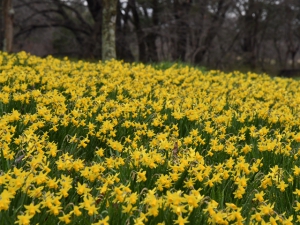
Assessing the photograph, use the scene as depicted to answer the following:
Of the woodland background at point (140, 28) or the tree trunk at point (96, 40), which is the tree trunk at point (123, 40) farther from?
the tree trunk at point (96, 40)

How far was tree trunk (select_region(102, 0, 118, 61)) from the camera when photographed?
1036 centimetres

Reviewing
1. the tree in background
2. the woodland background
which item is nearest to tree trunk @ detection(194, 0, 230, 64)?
the woodland background

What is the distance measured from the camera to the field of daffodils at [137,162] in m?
1.98

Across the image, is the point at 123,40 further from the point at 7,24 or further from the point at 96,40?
the point at 7,24

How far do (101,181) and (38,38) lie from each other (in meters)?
19.2

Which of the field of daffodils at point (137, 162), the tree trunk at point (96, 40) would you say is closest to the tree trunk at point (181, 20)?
the tree trunk at point (96, 40)

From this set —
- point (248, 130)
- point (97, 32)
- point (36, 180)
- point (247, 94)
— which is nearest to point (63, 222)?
point (36, 180)

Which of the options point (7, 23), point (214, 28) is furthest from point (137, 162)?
point (214, 28)

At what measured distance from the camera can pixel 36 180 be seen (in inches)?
81.5

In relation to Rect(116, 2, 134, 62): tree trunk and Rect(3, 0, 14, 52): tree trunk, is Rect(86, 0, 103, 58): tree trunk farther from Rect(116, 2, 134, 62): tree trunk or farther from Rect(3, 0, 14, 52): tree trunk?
Rect(3, 0, 14, 52): tree trunk

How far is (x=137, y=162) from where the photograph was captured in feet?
8.55

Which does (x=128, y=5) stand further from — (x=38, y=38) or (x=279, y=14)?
(x=279, y=14)

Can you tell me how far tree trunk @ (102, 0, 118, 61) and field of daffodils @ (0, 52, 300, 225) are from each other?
484 centimetres

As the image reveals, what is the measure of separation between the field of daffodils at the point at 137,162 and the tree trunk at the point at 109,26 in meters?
4.84
